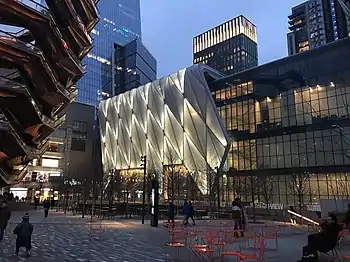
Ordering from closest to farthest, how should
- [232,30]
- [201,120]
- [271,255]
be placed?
[271,255]
[201,120]
[232,30]

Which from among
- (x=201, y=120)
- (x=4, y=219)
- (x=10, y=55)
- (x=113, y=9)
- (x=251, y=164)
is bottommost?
(x=4, y=219)

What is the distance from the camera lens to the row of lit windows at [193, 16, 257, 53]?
15800 centimetres

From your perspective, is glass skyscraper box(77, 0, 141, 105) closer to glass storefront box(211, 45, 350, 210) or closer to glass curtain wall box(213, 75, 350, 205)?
glass storefront box(211, 45, 350, 210)

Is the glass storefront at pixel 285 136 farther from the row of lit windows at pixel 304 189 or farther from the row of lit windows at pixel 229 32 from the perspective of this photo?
the row of lit windows at pixel 229 32

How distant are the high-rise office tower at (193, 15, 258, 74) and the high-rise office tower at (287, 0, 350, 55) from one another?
23.7 meters

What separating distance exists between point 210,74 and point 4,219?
6040 cm

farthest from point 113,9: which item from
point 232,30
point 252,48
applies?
point 252,48

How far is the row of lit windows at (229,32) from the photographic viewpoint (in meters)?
158

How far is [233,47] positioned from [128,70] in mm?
54426

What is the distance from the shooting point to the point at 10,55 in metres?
25.6

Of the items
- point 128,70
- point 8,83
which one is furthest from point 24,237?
point 128,70

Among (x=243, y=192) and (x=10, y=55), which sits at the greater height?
(x=10, y=55)

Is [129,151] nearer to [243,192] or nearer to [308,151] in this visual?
[243,192]

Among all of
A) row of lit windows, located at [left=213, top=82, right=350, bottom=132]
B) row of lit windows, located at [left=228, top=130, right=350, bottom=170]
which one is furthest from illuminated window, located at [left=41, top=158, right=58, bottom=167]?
row of lit windows, located at [left=228, top=130, right=350, bottom=170]
